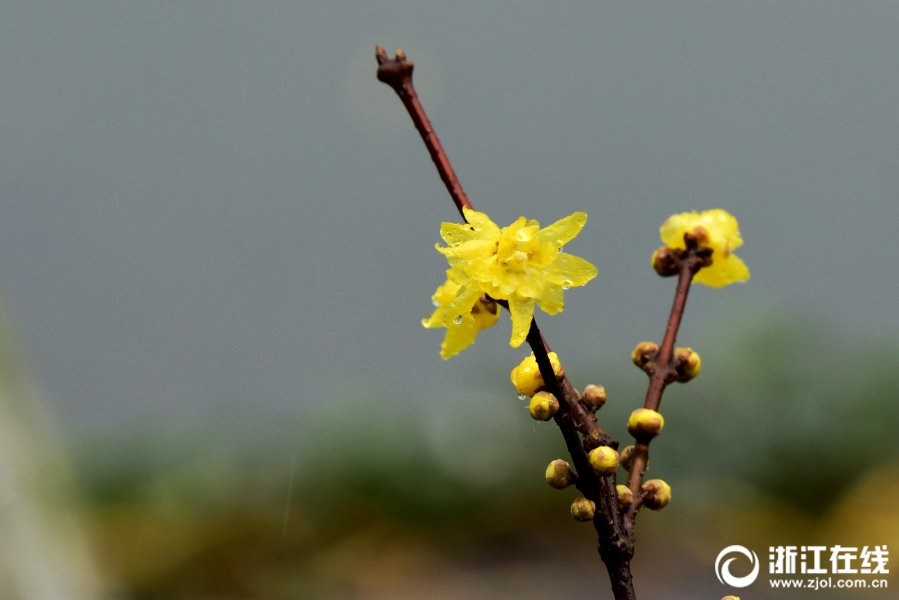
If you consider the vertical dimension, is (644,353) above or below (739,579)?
below

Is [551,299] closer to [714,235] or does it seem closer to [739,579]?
[714,235]

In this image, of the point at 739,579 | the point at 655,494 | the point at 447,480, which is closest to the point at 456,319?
the point at 655,494

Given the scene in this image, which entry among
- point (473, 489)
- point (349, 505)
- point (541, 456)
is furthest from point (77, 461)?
point (541, 456)

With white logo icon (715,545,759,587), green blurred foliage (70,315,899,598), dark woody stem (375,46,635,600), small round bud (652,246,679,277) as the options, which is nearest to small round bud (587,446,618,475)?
dark woody stem (375,46,635,600)

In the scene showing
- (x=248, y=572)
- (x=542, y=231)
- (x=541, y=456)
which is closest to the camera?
(x=542, y=231)

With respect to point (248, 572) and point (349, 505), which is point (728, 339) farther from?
point (248, 572)

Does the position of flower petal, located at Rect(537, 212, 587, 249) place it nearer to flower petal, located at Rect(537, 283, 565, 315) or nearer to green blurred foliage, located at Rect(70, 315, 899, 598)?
flower petal, located at Rect(537, 283, 565, 315)
